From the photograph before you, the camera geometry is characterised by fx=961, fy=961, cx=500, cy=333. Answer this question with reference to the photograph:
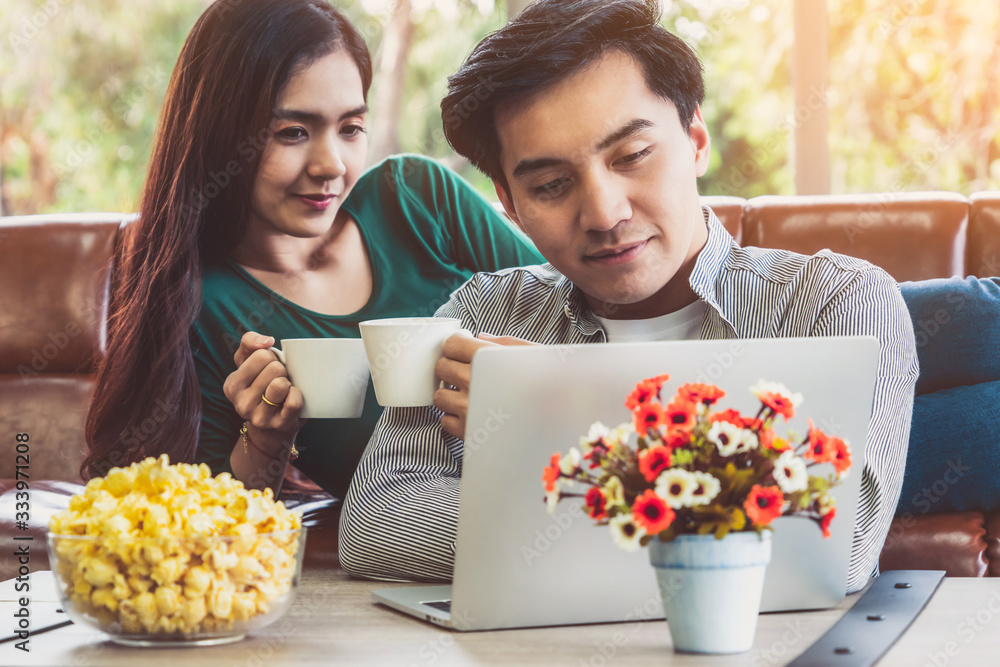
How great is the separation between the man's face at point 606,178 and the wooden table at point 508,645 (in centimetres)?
53

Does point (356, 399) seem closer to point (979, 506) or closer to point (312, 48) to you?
point (312, 48)

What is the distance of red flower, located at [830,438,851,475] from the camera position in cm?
75

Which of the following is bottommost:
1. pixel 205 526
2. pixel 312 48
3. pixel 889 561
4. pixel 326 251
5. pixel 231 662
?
pixel 889 561

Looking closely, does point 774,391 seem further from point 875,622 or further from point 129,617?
point 129,617

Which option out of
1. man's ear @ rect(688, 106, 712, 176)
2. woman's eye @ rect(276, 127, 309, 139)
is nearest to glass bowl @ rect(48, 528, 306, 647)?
man's ear @ rect(688, 106, 712, 176)

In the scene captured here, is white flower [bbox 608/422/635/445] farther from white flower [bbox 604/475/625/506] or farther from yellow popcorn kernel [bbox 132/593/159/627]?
yellow popcorn kernel [bbox 132/593/159/627]

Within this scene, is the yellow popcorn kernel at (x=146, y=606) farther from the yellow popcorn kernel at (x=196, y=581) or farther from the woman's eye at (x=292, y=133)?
the woman's eye at (x=292, y=133)

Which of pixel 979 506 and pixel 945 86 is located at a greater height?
pixel 945 86

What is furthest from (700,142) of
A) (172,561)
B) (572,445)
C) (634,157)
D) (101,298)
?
(101,298)

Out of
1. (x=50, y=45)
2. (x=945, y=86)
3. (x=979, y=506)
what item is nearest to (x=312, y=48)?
(x=979, y=506)

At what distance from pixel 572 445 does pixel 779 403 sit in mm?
170

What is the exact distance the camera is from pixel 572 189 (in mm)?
1247

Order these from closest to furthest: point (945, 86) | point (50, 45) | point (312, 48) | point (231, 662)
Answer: point (231, 662)
point (312, 48)
point (945, 86)
point (50, 45)

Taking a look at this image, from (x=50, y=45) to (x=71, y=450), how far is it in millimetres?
2173
